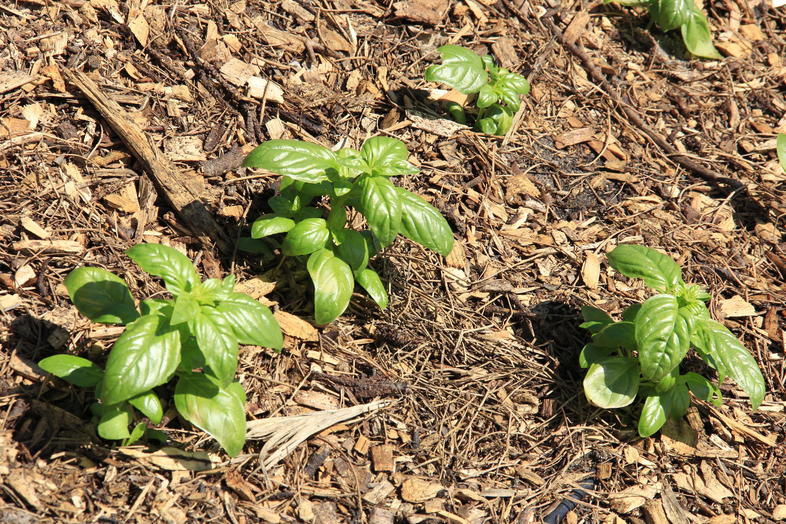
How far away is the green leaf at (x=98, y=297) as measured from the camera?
2.55 meters

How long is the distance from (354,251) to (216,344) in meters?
0.89

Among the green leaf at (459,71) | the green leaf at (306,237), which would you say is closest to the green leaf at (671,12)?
the green leaf at (459,71)

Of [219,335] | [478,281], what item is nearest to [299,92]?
[478,281]

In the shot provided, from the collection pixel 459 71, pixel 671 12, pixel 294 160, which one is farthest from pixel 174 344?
pixel 671 12

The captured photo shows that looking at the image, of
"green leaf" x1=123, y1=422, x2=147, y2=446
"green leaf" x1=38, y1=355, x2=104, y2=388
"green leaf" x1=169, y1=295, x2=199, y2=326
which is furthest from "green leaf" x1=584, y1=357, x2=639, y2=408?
"green leaf" x1=38, y1=355, x2=104, y2=388

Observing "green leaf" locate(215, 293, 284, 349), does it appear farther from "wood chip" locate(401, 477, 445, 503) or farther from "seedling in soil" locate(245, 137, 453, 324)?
"wood chip" locate(401, 477, 445, 503)

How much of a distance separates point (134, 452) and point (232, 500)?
0.41m

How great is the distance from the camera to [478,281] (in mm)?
3490

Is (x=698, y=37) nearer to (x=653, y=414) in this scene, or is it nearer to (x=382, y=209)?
(x=653, y=414)

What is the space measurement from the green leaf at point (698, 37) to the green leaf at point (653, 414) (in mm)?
2690

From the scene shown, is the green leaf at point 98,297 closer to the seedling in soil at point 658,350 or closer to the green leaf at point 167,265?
the green leaf at point 167,265

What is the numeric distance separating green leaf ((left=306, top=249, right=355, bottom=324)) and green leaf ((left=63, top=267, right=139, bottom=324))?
2.40 ft

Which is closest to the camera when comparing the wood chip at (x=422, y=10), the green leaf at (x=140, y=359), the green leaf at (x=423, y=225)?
the green leaf at (x=140, y=359)

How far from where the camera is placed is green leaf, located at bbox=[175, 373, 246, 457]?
251 cm
